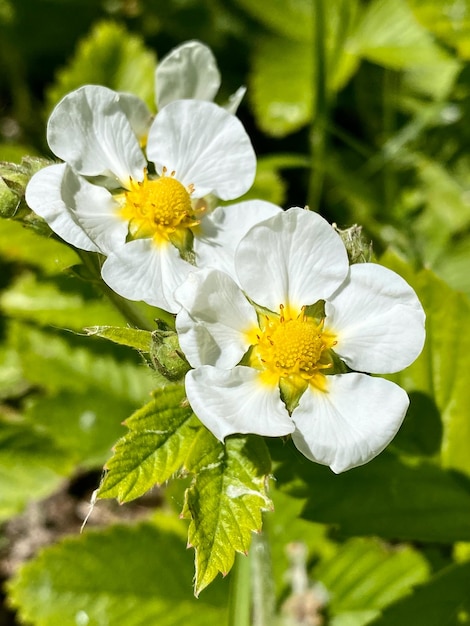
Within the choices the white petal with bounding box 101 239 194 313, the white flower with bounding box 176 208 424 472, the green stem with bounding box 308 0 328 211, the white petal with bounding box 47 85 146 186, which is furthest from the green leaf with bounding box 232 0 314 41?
the white flower with bounding box 176 208 424 472

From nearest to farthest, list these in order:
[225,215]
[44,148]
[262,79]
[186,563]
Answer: [225,215]
[186,563]
[262,79]
[44,148]

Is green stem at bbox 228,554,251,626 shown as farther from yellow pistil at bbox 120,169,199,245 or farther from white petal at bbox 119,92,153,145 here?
white petal at bbox 119,92,153,145

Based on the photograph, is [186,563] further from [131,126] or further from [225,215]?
[131,126]

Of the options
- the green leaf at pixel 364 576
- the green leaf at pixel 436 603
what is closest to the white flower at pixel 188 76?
the green leaf at pixel 436 603

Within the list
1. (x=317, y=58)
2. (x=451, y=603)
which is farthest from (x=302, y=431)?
(x=317, y=58)

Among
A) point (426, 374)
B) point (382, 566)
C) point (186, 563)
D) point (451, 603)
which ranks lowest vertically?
point (186, 563)

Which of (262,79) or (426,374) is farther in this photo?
(262,79)

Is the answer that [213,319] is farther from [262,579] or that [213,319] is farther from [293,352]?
[262,579]

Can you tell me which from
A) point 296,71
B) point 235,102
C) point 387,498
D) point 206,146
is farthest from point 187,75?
point 296,71
